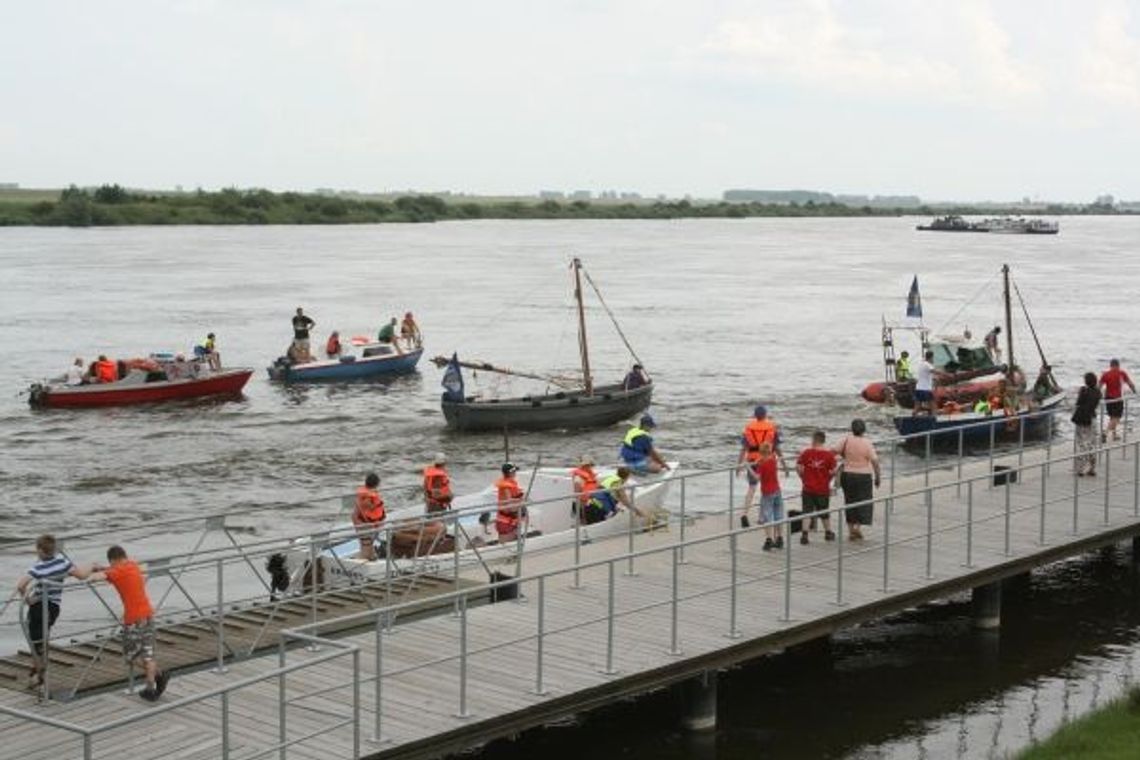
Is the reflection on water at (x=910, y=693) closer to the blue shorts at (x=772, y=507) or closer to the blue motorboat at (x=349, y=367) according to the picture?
the blue shorts at (x=772, y=507)

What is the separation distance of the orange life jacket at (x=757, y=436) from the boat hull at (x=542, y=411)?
25443mm

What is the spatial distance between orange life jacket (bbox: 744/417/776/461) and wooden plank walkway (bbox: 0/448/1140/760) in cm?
123

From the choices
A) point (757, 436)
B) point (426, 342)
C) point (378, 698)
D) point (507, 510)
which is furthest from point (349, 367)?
point (378, 698)

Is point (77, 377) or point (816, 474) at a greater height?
point (816, 474)

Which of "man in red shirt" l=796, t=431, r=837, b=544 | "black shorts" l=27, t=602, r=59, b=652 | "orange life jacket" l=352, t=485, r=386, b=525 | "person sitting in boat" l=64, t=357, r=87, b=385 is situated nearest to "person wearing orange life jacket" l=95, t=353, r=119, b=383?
"person sitting in boat" l=64, t=357, r=87, b=385

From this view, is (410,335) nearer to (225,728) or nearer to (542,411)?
(542,411)

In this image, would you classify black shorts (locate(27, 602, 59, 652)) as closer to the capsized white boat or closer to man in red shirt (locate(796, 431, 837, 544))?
the capsized white boat

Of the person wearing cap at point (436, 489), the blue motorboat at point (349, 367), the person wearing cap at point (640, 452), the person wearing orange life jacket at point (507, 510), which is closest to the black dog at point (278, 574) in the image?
the person wearing cap at point (436, 489)

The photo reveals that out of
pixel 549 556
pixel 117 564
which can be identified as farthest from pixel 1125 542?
pixel 117 564

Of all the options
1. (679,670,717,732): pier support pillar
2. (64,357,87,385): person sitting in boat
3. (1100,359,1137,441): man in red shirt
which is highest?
(1100,359,1137,441): man in red shirt

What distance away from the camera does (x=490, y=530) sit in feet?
79.0

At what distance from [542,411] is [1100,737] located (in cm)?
3190

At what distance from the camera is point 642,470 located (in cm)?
2444

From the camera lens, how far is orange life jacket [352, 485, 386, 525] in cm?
2078
